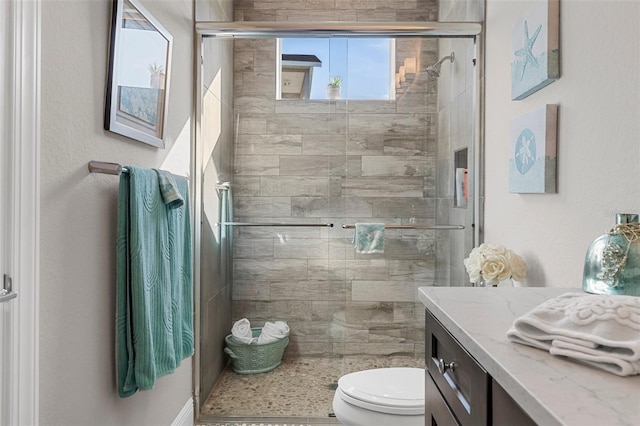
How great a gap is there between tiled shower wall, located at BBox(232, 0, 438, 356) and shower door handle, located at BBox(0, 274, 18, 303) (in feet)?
4.92

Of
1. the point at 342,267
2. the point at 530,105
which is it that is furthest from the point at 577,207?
the point at 342,267

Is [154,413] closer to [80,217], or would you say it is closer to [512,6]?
[80,217]

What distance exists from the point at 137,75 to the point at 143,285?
0.73 meters

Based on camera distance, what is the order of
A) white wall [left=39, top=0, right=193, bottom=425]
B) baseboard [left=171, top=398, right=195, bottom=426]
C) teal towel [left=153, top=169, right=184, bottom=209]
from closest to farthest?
white wall [left=39, top=0, right=193, bottom=425], teal towel [left=153, top=169, right=184, bottom=209], baseboard [left=171, top=398, right=195, bottom=426]

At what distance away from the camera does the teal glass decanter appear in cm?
95

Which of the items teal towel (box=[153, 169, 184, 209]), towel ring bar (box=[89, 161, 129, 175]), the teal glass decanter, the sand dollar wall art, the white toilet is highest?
the sand dollar wall art

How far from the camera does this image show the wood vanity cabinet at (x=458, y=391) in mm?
675

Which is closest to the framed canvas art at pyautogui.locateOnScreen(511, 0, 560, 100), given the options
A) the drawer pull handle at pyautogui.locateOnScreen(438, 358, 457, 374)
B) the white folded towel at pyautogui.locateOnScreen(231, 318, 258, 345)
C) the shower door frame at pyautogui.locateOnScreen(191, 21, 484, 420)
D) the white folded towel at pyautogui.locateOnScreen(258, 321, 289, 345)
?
the shower door frame at pyautogui.locateOnScreen(191, 21, 484, 420)

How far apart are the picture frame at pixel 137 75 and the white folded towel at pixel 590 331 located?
1306mm

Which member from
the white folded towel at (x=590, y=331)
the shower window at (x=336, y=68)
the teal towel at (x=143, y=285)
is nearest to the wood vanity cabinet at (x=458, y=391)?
the white folded towel at (x=590, y=331)

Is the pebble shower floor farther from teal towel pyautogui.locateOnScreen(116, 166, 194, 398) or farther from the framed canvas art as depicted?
the framed canvas art

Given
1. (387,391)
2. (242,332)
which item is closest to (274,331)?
(242,332)

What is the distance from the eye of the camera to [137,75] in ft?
5.26

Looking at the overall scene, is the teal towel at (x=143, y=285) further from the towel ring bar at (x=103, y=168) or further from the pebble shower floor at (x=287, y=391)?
the pebble shower floor at (x=287, y=391)
